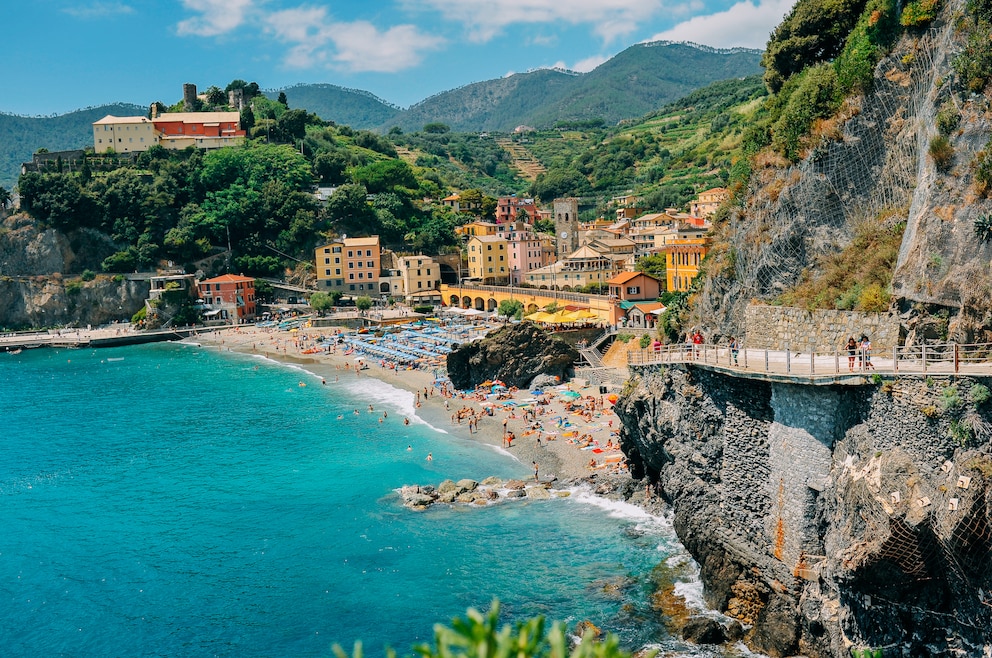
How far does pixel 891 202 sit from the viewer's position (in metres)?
20.0

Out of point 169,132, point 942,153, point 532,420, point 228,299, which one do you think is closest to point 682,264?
point 532,420

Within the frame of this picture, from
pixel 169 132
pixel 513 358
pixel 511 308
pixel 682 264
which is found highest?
pixel 169 132

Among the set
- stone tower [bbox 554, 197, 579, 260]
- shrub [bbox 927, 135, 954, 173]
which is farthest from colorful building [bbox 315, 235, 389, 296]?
shrub [bbox 927, 135, 954, 173]

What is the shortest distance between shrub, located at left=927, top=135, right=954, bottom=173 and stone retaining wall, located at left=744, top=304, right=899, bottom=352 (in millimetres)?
3069

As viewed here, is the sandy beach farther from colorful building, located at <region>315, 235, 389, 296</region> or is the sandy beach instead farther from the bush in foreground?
colorful building, located at <region>315, 235, 389, 296</region>

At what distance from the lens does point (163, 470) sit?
3631 centimetres

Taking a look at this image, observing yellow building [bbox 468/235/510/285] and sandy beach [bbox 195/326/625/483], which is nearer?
sandy beach [bbox 195/326/625/483]

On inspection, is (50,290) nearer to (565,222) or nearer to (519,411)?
(565,222)

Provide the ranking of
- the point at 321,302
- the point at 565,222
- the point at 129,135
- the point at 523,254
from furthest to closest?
the point at 129,135, the point at 565,222, the point at 321,302, the point at 523,254

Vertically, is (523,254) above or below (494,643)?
above

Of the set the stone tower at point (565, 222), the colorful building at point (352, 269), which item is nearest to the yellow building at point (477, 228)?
the stone tower at point (565, 222)

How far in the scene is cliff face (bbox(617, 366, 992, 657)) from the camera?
1373 cm

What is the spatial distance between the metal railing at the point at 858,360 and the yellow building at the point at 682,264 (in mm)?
29205

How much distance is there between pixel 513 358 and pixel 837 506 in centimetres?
3077
